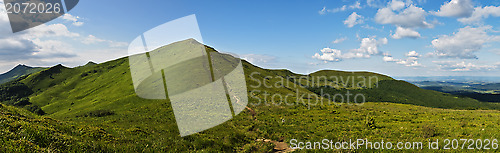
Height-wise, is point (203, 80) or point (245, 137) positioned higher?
point (203, 80)

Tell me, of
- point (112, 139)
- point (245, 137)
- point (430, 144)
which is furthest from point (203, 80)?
point (430, 144)

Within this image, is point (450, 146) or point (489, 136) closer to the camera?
point (450, 146)

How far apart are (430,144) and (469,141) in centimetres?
264

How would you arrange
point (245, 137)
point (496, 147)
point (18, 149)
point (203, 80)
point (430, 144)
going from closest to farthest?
point (18, 149) < point (496, 147) < point (430, 144) < point (245, 137) < point (203, 80)

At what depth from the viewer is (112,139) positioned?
1129cm

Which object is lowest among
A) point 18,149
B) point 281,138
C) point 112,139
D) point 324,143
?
point 281,138

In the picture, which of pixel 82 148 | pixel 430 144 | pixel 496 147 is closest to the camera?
pixel 82 148

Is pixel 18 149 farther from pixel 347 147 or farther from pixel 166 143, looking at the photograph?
pixel 347 147

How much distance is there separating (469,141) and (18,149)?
22.4 m

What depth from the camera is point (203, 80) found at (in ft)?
247

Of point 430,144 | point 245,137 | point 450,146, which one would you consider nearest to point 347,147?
point 430,144

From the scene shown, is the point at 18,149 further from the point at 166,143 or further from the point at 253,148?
the point at 253,148

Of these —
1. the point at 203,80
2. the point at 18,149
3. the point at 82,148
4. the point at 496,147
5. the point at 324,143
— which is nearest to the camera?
the point at 18,149

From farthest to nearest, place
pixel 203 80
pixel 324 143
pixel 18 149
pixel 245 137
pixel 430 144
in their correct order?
pixel 203 80, pixel 245 137, pixel 324 143, pixel 430 144, pixel 18 149
